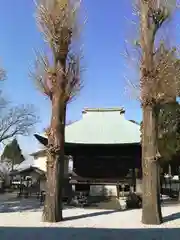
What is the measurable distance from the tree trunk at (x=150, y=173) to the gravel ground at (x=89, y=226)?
0.42 m

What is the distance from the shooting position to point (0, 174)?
4591 centimetres

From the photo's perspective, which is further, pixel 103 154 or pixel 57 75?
pixel 103 154

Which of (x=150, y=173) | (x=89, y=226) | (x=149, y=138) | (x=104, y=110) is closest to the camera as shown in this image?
(x=89, y=226)

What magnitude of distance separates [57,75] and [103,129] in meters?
11.0

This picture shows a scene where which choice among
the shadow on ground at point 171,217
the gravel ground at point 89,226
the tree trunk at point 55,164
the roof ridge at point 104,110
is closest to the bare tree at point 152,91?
the shadow on ground at point 171,217

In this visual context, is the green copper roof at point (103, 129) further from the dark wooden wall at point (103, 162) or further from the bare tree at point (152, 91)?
the bare tree at point (152, 91)

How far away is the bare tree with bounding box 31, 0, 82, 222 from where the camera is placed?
495 inches

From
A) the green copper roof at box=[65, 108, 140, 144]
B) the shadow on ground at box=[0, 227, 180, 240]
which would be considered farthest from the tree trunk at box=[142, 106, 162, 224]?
the green copper roof at box=[65, 108, 140, 144]

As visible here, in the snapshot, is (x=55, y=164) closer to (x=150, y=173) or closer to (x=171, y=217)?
(x=150, y=173)

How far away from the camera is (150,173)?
12312 millimetres

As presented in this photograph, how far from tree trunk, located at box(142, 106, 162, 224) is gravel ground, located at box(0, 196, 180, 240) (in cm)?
42

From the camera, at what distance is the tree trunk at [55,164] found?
12.3 metres

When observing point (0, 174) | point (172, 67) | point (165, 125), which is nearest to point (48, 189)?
point (172, 67)

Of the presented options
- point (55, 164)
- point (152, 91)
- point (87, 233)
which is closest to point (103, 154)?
point (55, 164)
